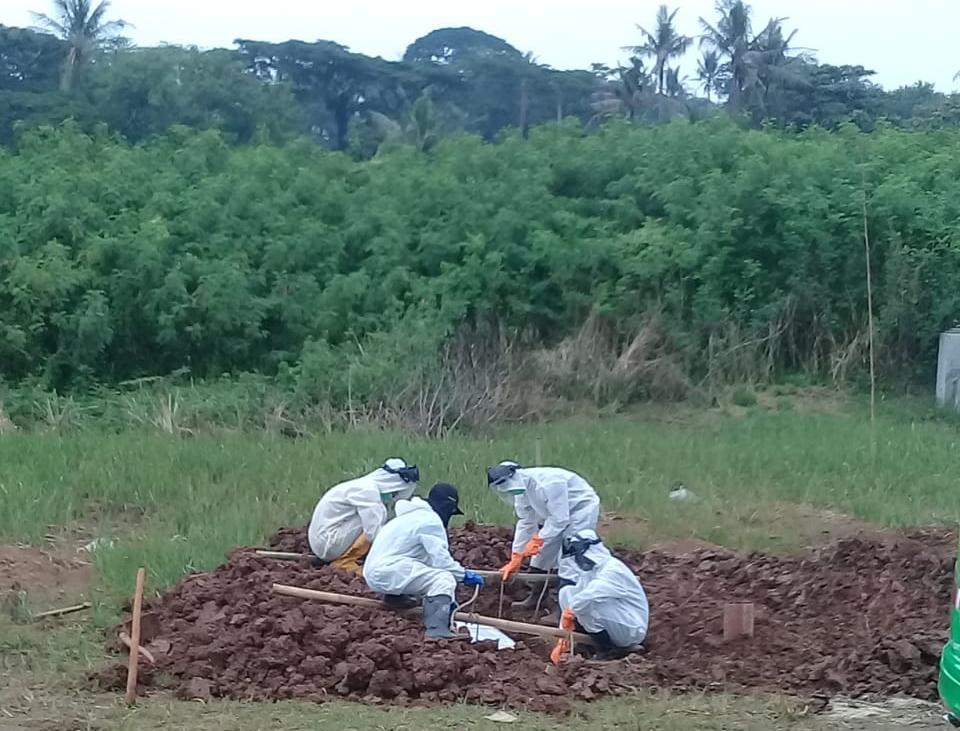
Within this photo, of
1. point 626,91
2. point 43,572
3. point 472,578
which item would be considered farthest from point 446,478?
point 626,91

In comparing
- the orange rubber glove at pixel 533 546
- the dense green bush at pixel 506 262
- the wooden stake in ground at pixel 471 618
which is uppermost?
the dense green bush at pixel 506 262

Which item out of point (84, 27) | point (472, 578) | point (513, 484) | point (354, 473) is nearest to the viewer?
point (472, 578)

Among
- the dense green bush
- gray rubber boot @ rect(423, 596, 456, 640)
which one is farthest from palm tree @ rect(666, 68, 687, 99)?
gray rubber boot @ rect(423, 596, 456, 640)

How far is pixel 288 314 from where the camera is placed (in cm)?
1833

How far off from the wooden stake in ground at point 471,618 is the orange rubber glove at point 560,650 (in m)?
0.04

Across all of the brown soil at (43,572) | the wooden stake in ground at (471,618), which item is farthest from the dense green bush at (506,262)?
the wooden stake in ground at (471,618)

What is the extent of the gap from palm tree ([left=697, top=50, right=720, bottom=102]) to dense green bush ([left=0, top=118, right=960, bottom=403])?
25.5 m

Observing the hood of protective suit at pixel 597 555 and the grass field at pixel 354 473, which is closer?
the hood of protective suit at pixel 597 555

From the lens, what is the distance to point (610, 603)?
24.8 ft

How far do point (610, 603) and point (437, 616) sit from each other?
931 millimetres

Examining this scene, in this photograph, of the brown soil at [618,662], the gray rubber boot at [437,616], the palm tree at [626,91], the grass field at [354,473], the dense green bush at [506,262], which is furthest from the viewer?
the palm tree at [626,91]

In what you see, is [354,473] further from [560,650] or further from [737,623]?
[737,623]

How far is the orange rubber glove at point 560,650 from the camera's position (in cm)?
733

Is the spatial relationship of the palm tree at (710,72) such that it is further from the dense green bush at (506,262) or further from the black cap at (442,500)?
the black cap at (442,500)
